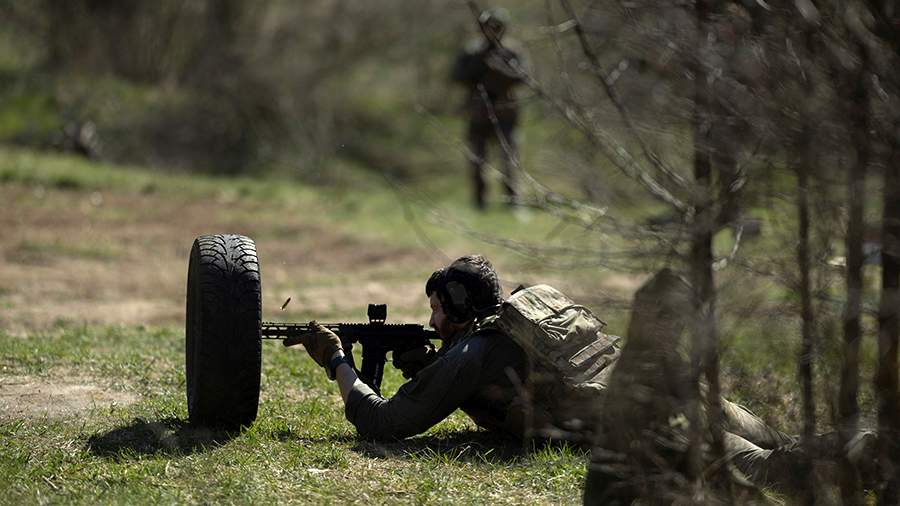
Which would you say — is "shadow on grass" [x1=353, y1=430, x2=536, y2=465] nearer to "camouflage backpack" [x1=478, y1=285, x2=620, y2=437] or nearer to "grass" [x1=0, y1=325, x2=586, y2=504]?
"grass" [x1=0, y1=325, x2=586, y2=504]

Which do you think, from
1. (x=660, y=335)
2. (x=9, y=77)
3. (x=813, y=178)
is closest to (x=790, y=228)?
(x=813, y=178)

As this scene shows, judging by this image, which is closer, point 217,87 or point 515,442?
point 515,442

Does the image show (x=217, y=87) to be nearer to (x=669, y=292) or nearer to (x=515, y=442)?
(x=515, y=442)

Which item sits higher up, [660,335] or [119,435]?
[660,335]

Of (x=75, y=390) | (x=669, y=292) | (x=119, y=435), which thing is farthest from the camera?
(x=75, y=390)

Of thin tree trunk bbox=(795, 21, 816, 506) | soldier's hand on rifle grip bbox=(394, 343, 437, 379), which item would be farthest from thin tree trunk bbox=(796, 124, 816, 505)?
soldier's hand on rifle grip bbox=(394, 343, 437, 379)

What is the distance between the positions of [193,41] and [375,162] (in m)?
4.13

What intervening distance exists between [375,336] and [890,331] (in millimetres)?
2565

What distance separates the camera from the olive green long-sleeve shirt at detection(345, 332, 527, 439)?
17.0 feet

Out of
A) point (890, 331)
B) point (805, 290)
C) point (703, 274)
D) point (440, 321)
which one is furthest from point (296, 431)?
point (890, 331)

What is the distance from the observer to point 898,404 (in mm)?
3701

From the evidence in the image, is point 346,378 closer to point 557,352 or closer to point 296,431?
point 296,431

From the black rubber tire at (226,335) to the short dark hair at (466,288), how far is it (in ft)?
2.44

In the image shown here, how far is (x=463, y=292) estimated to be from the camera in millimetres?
5352
